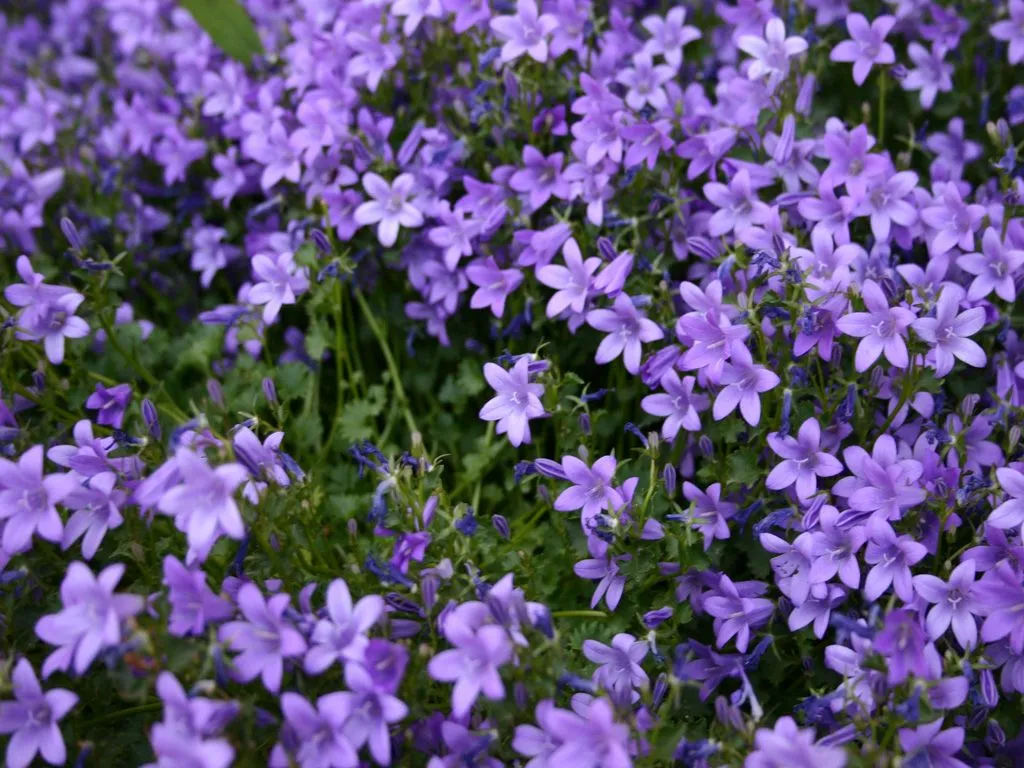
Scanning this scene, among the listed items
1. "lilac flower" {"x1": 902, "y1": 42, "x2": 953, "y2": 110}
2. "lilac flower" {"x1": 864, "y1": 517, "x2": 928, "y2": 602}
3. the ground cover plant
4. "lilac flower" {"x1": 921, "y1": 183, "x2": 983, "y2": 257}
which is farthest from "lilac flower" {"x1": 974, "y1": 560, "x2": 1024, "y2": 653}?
"lilac flower" {"x1": 902, "y1": 42, "x2": 953, "y2": 110}

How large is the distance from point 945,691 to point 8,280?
3025 mm

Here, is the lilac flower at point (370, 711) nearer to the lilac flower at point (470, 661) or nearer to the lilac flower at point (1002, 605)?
the lilac flower at point (470, 661)

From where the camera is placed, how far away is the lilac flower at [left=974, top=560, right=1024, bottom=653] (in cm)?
210

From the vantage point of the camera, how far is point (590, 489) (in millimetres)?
2396

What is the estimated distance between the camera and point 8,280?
328cm

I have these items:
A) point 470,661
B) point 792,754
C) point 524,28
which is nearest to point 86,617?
point 470,661

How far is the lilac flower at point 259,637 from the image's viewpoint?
184 centimetres

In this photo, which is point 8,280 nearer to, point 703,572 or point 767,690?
point 703,572

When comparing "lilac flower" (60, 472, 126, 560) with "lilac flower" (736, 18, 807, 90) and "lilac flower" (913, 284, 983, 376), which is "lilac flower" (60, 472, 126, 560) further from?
"lilac flower" (736, 18, 807, 90)

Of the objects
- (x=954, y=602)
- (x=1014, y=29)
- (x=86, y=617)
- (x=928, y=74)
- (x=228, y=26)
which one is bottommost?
(x=954, y=602)

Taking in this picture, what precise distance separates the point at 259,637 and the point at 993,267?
2072 millimetres

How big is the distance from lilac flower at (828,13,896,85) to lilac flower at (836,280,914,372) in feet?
3.37

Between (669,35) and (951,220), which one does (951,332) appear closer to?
(951,220)

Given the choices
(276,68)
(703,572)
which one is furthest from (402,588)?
(276,68)
